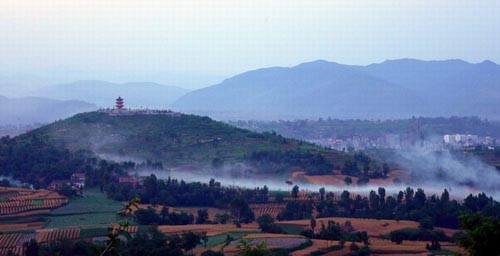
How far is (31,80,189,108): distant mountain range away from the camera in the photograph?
5016 inches

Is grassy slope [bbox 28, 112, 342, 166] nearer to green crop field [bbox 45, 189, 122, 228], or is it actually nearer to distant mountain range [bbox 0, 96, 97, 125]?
green crop field [bbox 45, 189, 122, 228]

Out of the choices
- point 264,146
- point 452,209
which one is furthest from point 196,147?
point 452,209

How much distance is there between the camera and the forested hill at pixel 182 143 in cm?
4056

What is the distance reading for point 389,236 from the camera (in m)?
23.9

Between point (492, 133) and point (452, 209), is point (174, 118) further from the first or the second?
point (492, 133)

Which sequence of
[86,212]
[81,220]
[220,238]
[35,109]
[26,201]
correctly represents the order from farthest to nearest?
1. [35,109]
2. [26,201]
3. [86,212]
4. [81,220]
5. [220,238]

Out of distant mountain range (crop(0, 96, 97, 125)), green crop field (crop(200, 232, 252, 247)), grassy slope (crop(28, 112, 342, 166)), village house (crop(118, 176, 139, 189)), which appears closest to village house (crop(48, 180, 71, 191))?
village house (crop(118, 176, 139, 189))

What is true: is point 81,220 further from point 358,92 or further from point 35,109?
point 358,92

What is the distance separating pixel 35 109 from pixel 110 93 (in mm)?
44079

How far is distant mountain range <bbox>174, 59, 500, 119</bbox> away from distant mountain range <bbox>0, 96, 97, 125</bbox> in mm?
32578

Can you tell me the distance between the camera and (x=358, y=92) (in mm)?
148500

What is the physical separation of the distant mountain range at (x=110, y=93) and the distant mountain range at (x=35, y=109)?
15542 mm

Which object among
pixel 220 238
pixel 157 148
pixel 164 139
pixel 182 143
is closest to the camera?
pixel 220 238

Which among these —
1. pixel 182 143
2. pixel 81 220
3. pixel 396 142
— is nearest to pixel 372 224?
pixel 81 220
